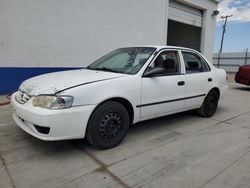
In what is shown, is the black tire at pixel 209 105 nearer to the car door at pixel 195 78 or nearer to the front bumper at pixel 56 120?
the car door at pixel 195 78

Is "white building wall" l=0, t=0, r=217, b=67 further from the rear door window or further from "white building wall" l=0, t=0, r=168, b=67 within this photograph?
the rear door window

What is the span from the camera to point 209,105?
4.88m

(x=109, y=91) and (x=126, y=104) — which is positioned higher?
(x=109, y=91)

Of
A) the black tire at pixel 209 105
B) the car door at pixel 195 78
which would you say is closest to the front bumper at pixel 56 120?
the car door at pixel 195 78

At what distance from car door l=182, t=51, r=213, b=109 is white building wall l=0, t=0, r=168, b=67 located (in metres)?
4.54

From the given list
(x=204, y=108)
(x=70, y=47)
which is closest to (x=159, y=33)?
(x=70, y=47)

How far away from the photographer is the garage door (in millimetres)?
11538

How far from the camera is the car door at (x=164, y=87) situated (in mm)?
3424

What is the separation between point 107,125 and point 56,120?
74 centimetres

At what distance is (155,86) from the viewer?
349 cm

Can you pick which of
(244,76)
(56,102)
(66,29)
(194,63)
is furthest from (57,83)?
(244,76)

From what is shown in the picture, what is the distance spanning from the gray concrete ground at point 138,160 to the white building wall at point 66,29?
10.6 ft

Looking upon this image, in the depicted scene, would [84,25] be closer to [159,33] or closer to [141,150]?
[159,33]

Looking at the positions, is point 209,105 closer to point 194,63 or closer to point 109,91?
point 194,63
